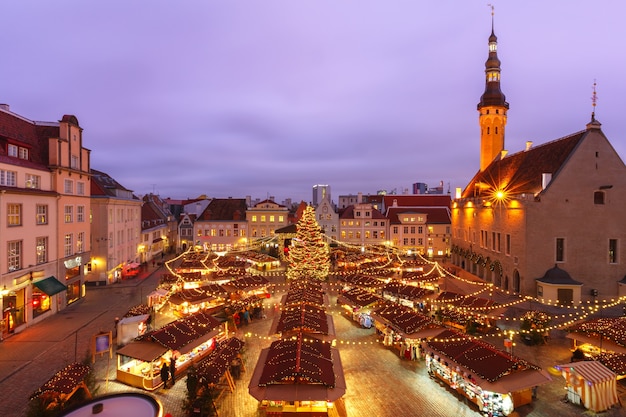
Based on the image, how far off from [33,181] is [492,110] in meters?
56.2

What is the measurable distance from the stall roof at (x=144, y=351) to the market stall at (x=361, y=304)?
13.3 metres

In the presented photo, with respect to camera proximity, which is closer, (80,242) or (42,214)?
(42,214)

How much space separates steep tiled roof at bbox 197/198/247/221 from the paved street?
3972 centimetres

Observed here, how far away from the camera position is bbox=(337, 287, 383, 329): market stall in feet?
82.5

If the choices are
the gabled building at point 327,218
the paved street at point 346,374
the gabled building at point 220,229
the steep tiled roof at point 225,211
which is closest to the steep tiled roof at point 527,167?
the paved street at point 346,374

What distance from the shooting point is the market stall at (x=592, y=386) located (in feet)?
47.1

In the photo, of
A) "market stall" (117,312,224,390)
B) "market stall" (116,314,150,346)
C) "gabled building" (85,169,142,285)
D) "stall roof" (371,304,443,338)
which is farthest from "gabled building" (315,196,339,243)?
"market stall" (117,312,224,390)

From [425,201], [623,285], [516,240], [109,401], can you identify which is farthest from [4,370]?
[425,201]

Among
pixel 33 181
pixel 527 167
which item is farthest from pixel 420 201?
pixel 33 181

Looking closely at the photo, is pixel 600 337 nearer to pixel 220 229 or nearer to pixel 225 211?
pixel 220 229

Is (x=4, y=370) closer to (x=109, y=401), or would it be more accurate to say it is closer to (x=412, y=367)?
(x=109, y=401)

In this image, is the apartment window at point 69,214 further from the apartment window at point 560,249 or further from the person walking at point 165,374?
the apartment window at point 560,249

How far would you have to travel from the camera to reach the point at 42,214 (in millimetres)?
27562

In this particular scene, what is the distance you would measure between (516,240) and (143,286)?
37.8 meters
